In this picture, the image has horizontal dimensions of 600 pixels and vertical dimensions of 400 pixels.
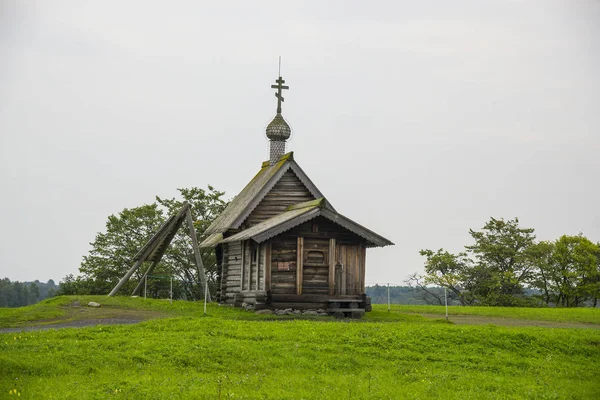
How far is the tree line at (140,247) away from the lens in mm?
54344

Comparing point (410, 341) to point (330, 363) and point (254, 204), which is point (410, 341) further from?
point (254, 204)

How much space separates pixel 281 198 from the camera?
118 ft

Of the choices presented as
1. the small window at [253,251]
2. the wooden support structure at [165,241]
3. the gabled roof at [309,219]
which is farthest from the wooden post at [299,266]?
the wooden support structure at [165,241]

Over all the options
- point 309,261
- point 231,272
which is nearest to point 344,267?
point 309,261

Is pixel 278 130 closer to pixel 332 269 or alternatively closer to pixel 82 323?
pixel 332 269

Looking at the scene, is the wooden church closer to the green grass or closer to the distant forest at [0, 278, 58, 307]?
the green grass

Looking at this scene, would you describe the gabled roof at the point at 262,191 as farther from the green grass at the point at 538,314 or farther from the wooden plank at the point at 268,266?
the green grass at the point at 538,314

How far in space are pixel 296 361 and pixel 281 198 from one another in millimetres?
18513

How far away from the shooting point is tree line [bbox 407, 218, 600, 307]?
50.5 m

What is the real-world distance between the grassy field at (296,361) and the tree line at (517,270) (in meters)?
27.3

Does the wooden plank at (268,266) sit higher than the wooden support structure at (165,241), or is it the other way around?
the wooden support structure at (165,241)

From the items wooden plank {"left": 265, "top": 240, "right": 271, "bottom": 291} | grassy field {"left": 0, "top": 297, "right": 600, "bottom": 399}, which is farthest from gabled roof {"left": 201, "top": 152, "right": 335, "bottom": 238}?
grassy field {"left": 0, "top": 297, "right": 600, "bottom": 399}

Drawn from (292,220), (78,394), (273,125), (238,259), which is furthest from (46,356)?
(273,125)

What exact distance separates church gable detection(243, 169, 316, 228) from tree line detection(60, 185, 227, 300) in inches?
749
